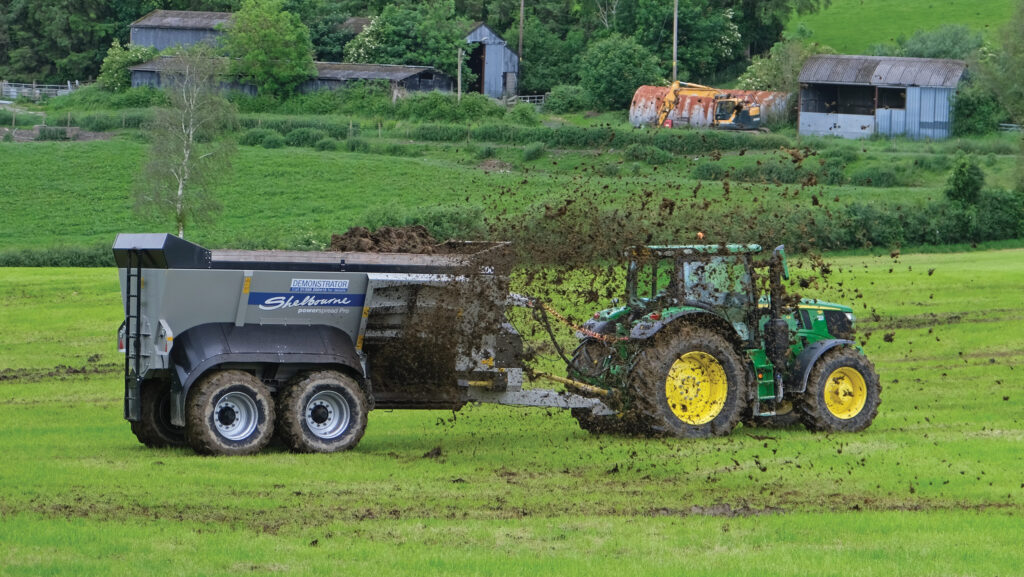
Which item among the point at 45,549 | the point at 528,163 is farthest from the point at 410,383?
the point at 528,163

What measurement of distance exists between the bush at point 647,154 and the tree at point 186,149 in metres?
19.1

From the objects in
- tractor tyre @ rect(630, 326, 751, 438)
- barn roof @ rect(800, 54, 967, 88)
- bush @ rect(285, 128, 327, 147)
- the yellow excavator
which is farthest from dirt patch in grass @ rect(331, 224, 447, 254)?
barn roof @ rect(800, 54, 967, 88)

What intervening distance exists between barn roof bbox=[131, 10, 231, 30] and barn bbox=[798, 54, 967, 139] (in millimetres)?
40141

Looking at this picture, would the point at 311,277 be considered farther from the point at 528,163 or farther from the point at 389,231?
the point at 528,163

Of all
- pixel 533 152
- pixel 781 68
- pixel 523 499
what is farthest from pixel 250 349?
pixel 781 68

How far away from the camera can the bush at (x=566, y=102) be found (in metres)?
80.3

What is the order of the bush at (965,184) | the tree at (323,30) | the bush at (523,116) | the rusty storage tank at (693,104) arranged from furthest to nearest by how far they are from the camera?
the tree at (323,30) < the bush at (523,116) < the rusty storage tank at (693,104) < the bush at (965,184)

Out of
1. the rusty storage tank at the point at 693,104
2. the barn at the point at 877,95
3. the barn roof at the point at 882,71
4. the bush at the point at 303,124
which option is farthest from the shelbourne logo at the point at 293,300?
the barn roof at the point at 882,71

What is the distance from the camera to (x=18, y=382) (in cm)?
2339

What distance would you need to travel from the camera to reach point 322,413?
16078mm

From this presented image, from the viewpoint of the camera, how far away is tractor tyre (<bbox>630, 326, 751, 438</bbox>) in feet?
54.0

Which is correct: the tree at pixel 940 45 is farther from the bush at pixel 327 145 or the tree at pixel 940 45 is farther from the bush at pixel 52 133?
the bush at pixel 52 133

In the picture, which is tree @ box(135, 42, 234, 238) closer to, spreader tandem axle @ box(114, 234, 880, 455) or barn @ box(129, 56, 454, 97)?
barn @ box(129, 56, 454, 97)

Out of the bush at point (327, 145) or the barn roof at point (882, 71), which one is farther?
the barn roof at point (882, 71)
